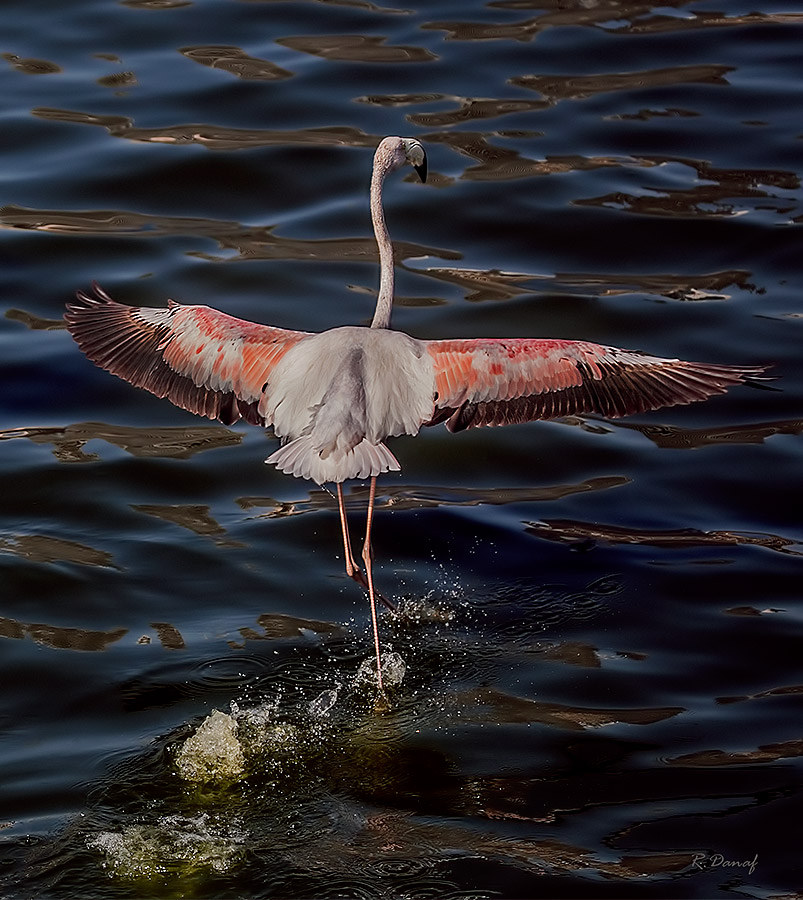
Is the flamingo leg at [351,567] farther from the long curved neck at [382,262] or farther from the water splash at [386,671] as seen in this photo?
the long curved neck at [382,262]

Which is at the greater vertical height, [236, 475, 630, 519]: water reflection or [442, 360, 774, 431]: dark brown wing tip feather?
[442, 360, 774, 431]: dark brown wing tip feather

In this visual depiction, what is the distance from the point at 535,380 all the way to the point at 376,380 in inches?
32.5

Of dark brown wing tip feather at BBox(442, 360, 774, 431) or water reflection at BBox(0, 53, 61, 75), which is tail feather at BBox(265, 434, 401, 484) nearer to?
dark brown wing tip feather at BBox(442, 360, 774, 431)

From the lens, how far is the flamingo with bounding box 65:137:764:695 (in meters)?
7.20

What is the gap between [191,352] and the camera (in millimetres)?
8031

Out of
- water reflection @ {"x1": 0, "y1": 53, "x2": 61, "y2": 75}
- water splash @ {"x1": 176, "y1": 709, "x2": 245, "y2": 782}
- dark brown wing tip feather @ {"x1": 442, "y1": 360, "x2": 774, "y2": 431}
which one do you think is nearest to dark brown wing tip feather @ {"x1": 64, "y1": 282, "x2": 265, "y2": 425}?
dark brown wing tip feather @ {"x1": 442, "y1": 360, "x2": 774, "y2": 431}

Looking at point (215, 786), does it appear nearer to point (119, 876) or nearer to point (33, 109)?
point (119, 876)

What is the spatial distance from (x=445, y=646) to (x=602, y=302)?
4729 millimetres

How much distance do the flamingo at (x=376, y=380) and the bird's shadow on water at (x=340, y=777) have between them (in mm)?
363

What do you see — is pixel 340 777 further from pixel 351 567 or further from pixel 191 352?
pixel 191 352

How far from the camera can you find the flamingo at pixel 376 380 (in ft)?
23.6

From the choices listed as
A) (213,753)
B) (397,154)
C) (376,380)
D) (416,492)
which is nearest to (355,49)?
(416,492)

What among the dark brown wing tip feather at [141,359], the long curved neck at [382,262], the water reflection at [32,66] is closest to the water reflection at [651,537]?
Answer: the long curved neck at [382,262]

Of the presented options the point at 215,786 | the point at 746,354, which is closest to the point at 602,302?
the point at 746,354
